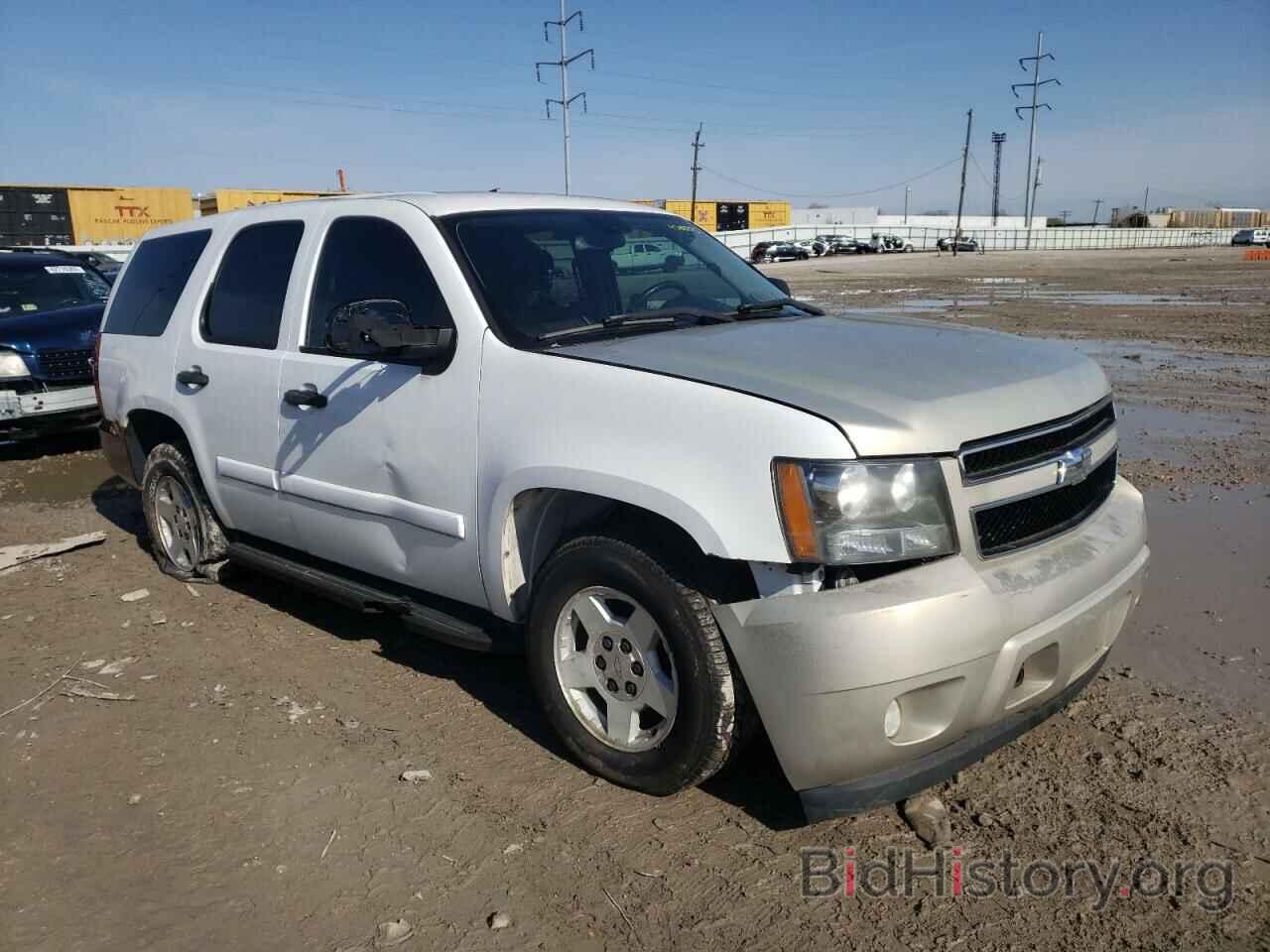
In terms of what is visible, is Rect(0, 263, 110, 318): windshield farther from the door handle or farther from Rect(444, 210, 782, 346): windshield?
Rect(444, 210, 782, 346): windshield

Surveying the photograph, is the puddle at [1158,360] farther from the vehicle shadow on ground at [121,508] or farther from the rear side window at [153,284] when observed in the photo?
the vehicle shadow on ground at [121,508]

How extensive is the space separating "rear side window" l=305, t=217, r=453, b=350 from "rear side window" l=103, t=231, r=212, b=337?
1.28 m

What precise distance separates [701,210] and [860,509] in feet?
235

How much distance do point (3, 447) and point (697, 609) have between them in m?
9.45

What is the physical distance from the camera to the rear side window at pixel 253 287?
4195mm

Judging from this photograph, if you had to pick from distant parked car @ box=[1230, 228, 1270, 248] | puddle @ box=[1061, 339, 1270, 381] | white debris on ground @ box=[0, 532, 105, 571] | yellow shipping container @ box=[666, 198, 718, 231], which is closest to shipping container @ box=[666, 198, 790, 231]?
yellow shipping container @ box=[666, 198, 718, 231]

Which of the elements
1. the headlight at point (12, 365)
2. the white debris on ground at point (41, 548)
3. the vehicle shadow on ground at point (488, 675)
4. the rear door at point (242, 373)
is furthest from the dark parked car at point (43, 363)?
the vehicle shadow on ground at point (488, 675)

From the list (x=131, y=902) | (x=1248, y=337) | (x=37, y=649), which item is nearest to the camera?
(x=131, y=902)

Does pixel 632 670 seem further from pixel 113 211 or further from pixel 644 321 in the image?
pixel 113 211

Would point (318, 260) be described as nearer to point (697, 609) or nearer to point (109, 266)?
point (697, 609)

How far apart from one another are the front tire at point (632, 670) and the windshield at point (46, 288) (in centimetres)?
835

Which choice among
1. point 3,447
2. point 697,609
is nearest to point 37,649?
point 697,609

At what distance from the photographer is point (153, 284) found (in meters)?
5.19

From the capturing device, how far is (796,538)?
2.49 meters
